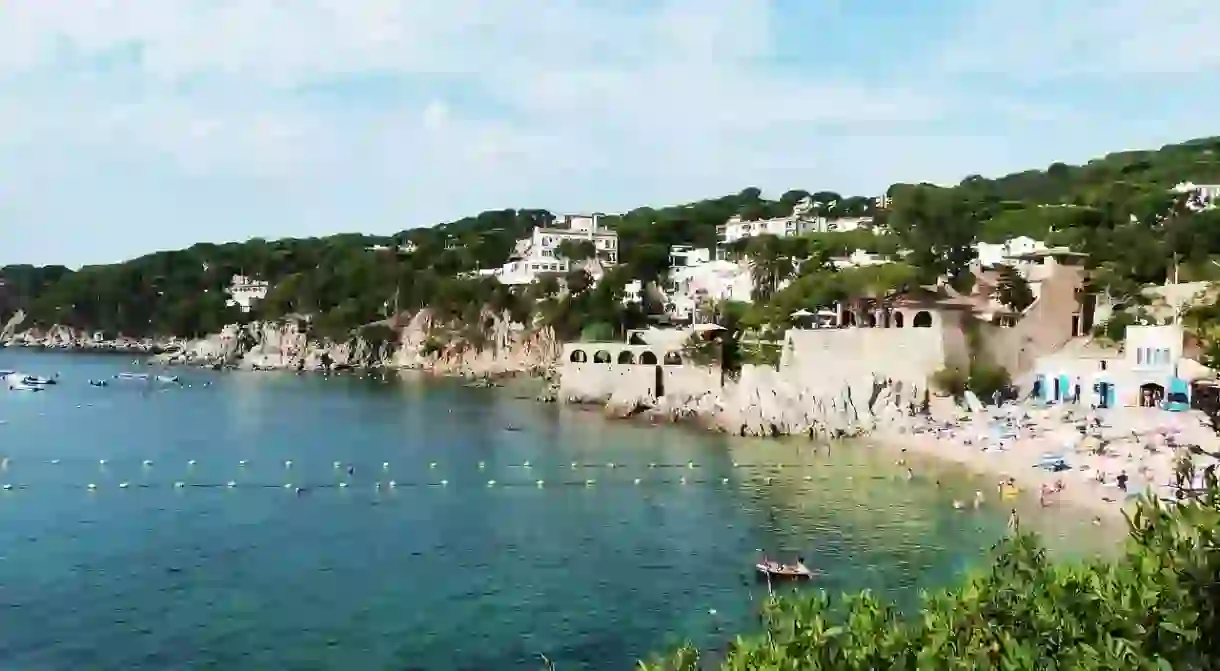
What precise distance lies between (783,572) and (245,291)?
8727 cm

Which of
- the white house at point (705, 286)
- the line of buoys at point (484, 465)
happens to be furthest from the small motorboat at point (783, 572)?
the white house at point (705, 286)

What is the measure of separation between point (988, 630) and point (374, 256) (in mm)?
84130

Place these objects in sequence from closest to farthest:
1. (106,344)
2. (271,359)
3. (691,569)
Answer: (691,569), (271,359), (106,344)

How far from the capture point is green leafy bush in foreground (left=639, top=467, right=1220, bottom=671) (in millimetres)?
6059

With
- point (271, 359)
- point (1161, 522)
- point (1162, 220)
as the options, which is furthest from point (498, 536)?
point (271, 359)

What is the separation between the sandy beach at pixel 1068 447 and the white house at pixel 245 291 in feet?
231

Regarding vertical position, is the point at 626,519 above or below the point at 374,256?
below

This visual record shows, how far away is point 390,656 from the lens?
14812 mm

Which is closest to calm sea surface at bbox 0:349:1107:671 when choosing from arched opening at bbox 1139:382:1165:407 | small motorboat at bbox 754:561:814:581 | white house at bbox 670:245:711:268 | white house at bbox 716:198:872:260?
small motorboat at bbox 754:561:814:581

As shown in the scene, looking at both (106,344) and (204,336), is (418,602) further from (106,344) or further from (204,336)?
(106,344)

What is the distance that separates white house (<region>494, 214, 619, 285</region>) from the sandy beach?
4740cm

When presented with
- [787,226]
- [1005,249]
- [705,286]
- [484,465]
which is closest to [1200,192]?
[1005,249]

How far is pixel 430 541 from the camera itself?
21.5 meters

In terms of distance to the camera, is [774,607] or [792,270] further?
[792,270]
